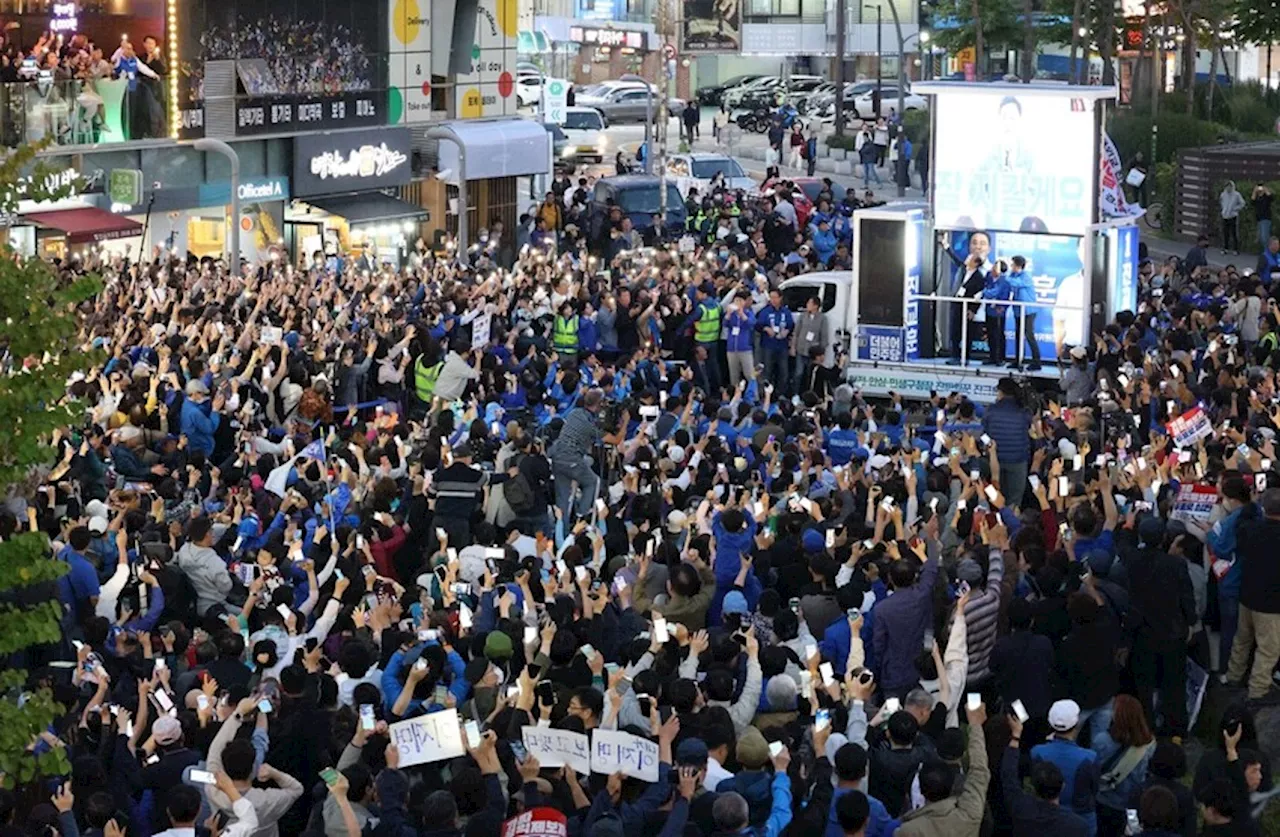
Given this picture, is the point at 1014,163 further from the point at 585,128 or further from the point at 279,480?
the point at 585,128

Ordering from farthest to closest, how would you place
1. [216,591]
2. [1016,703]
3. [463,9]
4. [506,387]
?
[463,9], [506,387], [216,591], [1016,703]

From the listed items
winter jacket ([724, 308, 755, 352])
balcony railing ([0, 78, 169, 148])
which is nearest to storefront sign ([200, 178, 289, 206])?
balcony railing ([0, 78, 169, 148])

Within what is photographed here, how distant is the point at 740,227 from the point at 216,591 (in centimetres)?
2573

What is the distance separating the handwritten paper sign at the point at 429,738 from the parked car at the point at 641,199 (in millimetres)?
32562

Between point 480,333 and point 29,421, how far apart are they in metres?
13.8

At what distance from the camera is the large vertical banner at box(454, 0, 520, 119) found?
4319 cm

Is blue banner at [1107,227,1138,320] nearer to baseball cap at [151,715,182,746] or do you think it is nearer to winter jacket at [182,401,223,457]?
winter jacket at [182,401,223,457]

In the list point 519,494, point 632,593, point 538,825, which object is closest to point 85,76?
point 519,494

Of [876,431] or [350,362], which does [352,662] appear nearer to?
[876,431]

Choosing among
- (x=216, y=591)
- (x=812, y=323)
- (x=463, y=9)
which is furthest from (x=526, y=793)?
(x=463, y=9)

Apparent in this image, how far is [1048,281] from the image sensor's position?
1057 inches

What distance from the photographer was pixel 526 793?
34.0 ft

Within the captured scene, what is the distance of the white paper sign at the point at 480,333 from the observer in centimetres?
2361

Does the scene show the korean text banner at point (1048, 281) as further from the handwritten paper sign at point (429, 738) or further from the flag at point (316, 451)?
the handwritten paper sign at point (429, 738)
